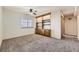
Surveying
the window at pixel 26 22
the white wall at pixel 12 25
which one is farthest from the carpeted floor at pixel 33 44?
the window at pixel 26 22

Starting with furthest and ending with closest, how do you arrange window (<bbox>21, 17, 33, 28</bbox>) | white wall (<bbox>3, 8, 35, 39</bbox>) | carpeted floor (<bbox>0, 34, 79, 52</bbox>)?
window (<bbox>21, 17, 33, 28</bbox>)
carpeted floor (<bbox>0, 34, 79, 52</bbox>)
white wall (<bbox>3, 8, 35, 39</bbox>)

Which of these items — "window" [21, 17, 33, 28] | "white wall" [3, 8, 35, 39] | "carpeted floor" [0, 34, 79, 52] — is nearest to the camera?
"white wall" [3, 8, 35, 39]

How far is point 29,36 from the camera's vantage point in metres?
3.11

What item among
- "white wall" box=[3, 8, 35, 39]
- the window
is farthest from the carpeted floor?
the window

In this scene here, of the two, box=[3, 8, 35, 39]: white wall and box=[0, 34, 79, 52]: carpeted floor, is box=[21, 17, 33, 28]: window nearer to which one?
box=[3, 8, 35, 39]: white wall

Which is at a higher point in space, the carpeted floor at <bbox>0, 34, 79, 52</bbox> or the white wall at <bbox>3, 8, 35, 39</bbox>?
the white wall at <bbox>3, 8, 35, 39</bbox>

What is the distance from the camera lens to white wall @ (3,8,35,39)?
8.78ft

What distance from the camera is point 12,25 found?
2.83 m

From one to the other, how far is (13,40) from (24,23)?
2.05 feet

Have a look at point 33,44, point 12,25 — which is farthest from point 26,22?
point 33,44

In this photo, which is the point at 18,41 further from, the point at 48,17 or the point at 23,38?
the point at 48,17

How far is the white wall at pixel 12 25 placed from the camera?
8.78ft

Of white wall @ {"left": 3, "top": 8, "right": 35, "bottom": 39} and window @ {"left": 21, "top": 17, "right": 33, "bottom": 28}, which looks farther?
window @ {"left": 21, "top": 17, "right": 33, "bottom": 28}
